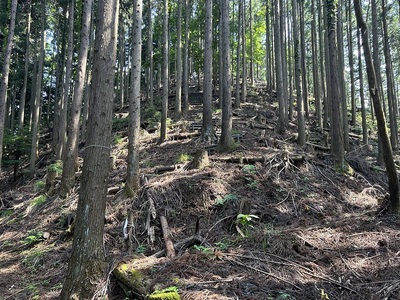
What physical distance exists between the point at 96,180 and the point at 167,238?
2045mm

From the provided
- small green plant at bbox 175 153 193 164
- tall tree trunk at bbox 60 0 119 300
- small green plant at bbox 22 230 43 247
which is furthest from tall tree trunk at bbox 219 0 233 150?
tall tree trunk at bbox 60 0 119 300

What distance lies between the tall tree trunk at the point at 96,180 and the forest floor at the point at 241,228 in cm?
37

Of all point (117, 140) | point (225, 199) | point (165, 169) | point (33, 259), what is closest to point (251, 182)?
point (225, 199)

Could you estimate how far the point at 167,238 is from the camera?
228 inches

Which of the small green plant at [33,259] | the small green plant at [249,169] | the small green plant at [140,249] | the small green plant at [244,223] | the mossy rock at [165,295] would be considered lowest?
the small green plant at [33,259]

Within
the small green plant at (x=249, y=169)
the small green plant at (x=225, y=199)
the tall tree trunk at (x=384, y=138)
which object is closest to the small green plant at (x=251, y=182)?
the small green plant at (x=249, y=169)

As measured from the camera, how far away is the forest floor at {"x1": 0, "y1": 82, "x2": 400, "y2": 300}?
13.3ft

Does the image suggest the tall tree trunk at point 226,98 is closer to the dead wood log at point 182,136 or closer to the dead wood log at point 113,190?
the dead wood log at point 182,136

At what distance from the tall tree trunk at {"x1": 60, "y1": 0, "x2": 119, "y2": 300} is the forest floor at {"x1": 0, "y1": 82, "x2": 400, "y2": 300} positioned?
1.22 ft

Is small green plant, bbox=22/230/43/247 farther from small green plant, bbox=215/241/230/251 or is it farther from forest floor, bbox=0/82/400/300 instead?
small green plant, bbox=215/241/230/251

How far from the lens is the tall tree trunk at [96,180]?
4.13 metres

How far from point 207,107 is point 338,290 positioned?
27.3 feet

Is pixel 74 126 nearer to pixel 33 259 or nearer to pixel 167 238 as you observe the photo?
pixel 33 259

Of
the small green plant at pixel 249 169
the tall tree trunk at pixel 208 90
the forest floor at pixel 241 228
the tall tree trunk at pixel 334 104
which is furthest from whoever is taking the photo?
the tall tree trunk at pixel 208 90
